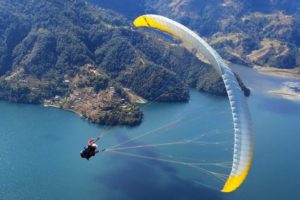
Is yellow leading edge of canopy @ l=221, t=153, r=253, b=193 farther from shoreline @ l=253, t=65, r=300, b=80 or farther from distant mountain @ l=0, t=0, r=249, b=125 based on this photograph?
shoreline @ l=253, t=65, r=300, b=80

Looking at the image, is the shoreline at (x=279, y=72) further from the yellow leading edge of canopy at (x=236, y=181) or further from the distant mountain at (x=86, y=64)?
the yellow leading edge of canopy at (x=236, y=181)

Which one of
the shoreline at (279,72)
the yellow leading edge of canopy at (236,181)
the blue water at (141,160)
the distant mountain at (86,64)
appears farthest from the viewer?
the shoreline at (279,72)

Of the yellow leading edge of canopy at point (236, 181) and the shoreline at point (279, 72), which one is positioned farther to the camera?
the shoreline at point (279, 72)

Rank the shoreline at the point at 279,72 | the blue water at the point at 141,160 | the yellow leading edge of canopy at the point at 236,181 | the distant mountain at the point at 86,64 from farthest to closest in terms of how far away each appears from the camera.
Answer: the shoreline at the point at 279,72, the distant mountain at the point at 86,64, the blue water at the point at 141,160, the yellow leading edge of canopy at the point at 236,181

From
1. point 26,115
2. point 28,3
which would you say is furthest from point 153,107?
point 28,3

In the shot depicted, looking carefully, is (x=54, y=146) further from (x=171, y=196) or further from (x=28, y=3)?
(x=28, y=3)

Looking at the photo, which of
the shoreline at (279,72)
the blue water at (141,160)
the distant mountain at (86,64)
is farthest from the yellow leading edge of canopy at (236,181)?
the shoreline at (279,72)

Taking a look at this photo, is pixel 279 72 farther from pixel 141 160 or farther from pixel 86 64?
pixel 141 160

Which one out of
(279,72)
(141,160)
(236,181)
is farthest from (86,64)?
(236,181)
